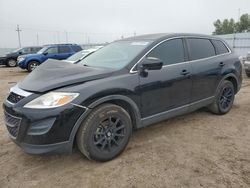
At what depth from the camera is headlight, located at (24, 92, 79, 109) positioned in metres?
2.62

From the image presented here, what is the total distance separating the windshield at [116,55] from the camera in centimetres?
343

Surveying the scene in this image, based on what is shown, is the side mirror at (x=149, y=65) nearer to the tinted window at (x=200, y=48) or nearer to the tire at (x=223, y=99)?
the tinted window at (x=200, y=48)

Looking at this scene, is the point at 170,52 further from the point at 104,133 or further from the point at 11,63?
the point at 11,63

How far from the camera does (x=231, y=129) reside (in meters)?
4.05

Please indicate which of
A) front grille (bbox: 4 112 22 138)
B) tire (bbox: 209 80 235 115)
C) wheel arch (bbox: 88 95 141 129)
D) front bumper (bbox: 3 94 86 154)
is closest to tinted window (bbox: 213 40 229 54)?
tire (bbox: 209 80 235 115)

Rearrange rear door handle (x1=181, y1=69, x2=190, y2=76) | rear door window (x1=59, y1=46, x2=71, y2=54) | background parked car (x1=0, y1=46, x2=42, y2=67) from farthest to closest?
background parked car (x1=0, y1=46, x2=42, y2=67)
rear door window (x1=59, y1=46, x2=71, y2=54)
rear door handle (x1=181, y1=69, x2=190, y2=76)

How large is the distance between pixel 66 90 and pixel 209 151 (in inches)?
84.4

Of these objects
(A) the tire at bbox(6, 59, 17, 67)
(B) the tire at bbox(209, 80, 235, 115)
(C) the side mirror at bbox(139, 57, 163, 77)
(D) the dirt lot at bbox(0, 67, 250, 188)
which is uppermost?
(C) the side mirror at bbox(139, 57, 163, 77)

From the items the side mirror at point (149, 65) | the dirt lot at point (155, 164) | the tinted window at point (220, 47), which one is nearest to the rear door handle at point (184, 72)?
the side mirror at point (149, 65)

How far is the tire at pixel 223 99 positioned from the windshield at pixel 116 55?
202cm

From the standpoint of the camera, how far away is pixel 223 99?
479cm

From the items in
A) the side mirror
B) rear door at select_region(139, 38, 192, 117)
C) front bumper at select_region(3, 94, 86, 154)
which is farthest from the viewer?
rear door at select_region(139, 38, 192, 117)

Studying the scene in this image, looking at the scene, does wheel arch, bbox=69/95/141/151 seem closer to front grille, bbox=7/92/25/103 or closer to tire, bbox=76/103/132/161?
tire, bbox=76/103/132/161

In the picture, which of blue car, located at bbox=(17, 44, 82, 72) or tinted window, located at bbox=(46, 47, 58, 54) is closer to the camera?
blue car, located at bbox=(17, 44, 82, 72)
